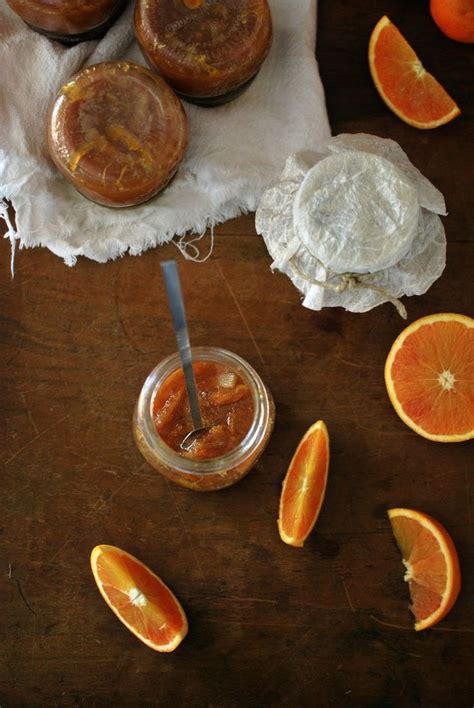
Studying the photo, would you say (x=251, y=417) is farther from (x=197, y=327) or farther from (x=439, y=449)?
(x=439, y=449)

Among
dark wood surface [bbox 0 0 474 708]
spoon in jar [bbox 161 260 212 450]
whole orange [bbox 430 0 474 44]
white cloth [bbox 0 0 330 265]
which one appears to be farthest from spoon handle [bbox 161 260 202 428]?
whole orange [bbox 430 0 474 44]

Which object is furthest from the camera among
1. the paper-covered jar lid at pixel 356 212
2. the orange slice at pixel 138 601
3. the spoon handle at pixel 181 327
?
the orange slice at pixel 138 601

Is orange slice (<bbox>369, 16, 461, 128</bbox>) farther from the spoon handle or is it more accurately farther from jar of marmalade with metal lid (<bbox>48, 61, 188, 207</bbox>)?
the spoon handle

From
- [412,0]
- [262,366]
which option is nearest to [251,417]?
[262,366]

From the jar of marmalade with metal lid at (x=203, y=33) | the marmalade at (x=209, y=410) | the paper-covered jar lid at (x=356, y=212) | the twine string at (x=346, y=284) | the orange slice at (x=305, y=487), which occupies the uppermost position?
the jar of marmalade with metal lid at (x=203, y=33)

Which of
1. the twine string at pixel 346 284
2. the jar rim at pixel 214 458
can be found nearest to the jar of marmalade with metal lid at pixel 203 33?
the twine string at pixel 346 284

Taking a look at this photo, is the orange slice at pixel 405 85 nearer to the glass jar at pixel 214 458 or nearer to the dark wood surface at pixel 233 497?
the dark wood surface at pixel 233 497

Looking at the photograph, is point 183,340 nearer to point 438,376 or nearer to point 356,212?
point 356,212
